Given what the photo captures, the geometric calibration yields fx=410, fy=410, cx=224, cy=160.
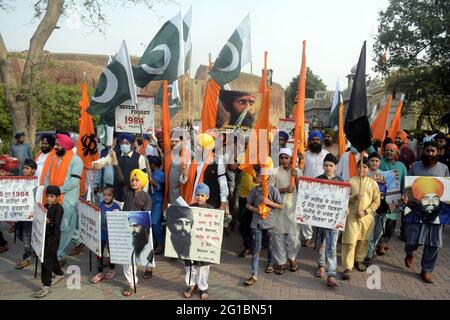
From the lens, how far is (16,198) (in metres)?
5.28

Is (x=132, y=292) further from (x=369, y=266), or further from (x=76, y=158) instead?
(x=369, y=266)

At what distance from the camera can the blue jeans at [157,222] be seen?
5.80 meters

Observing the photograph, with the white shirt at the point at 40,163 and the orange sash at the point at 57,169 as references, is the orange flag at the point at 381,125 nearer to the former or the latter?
the orange sash at the point at 57,169

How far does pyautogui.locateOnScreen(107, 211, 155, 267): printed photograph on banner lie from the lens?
4.50 meters

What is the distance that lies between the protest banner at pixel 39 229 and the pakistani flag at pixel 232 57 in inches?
141

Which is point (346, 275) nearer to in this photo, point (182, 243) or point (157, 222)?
point (182, 243)

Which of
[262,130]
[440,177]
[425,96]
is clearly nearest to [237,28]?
[262,130]

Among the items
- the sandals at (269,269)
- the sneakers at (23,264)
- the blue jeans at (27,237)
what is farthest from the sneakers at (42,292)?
the sandals at (269,269)

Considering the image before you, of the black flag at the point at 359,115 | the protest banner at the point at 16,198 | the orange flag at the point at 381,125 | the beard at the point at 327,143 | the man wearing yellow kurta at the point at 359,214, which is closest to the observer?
the black flag at the point at 359,115

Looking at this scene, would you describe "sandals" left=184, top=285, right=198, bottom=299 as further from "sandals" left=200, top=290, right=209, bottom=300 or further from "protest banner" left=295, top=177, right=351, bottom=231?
"protest banner" left=295, top=177, right=351, bottom=231

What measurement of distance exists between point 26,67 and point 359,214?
1041 centimetres

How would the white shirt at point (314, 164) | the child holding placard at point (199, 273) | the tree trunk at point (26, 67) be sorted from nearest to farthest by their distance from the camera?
the child holding placard at point (199, 273) < the white shirt at point (314, 164) < the tree trunk at point (26, 67)

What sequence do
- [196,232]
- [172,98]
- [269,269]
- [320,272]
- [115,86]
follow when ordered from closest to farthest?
[196,232] → [320,272] → [269,269] → [115,86] → [172,98]

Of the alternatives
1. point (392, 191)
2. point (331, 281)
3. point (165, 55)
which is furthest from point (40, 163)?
point (392, 191)
